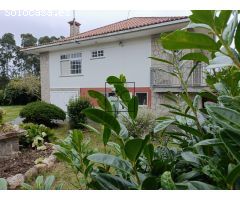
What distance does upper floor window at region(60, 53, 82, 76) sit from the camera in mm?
4895

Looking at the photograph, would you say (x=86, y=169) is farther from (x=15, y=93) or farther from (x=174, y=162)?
(x=15, y=93)

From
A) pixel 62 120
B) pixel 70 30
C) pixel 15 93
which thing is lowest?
pixel 62 120

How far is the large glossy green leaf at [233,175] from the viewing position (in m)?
0.19

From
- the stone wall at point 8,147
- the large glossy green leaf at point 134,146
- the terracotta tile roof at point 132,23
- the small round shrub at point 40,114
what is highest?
the terracotta tile roof at point 132,23

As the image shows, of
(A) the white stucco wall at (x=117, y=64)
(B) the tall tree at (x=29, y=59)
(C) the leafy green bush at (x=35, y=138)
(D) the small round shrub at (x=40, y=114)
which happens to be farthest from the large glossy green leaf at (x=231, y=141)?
(B) the tall tree at (x=29, y=59)

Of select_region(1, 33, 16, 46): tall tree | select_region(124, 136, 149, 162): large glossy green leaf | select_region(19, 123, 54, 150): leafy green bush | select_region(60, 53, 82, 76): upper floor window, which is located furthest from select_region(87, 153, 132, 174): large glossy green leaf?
select_region(60, 53, 82, 76): upper floor window

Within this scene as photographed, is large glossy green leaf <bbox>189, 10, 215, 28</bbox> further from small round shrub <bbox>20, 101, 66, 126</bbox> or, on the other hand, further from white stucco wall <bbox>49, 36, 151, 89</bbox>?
small round shrub <bbox>20, 101, 66, 126</bbox>

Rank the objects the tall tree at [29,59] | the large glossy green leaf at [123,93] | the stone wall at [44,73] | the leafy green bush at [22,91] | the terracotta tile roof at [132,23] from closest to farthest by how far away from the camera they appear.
A: the large glossy green leaf at [123,93], the terracotta tile roof at [132,23], the leafy green bush at [22,91], the tall tree at [29,59], the stone wall at [44,73]

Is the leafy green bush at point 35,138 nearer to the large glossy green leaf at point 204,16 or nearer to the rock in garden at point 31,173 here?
the rock in garden at point 31,173

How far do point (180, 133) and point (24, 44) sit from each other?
5.09 meters

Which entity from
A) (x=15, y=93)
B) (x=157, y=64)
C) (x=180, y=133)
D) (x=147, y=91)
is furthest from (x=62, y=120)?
(x=180, y=133)

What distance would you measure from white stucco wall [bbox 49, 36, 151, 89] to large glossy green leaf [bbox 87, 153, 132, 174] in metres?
3.29

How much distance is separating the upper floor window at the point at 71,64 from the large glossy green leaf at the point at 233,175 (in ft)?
15.5

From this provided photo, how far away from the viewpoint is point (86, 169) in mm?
315
